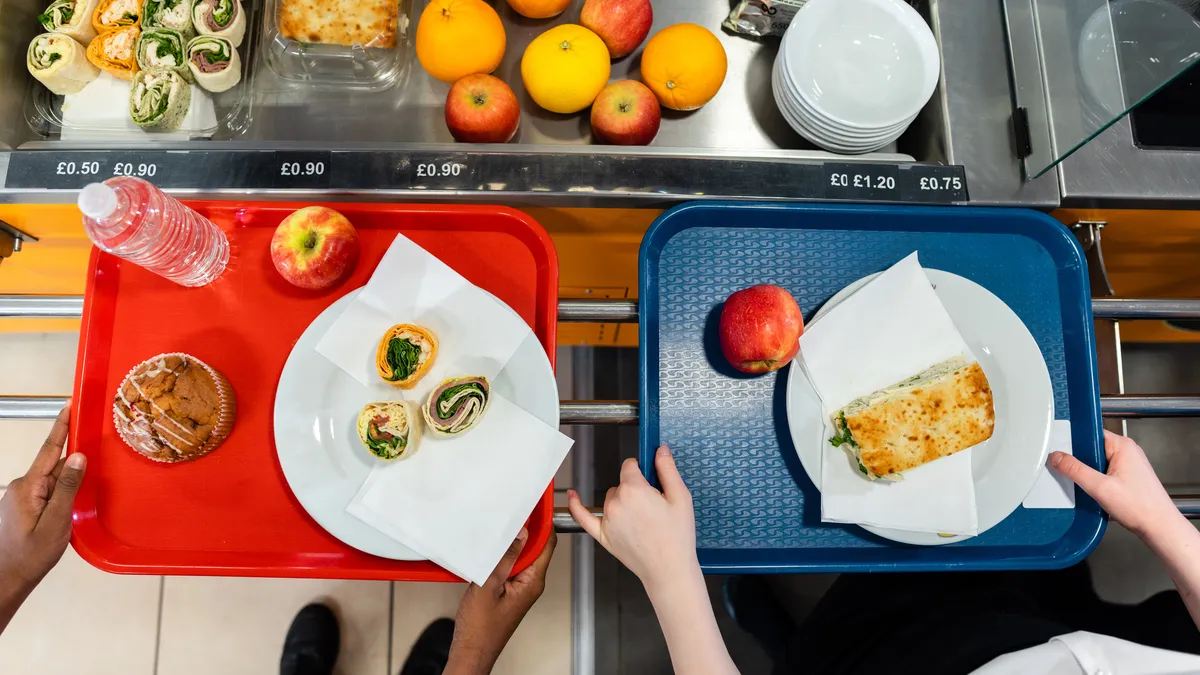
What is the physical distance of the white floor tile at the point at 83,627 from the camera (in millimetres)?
2023

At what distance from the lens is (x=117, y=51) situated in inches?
49.9

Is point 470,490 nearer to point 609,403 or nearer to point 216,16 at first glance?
point 609,403

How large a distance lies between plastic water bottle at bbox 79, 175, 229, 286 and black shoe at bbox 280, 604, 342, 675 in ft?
4.09

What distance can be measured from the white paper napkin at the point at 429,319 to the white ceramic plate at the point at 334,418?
0.03m

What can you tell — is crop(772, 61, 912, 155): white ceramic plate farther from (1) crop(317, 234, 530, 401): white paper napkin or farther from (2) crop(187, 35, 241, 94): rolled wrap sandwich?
(2) crop(187, 35, 241, 94): rolled wrap sandwich

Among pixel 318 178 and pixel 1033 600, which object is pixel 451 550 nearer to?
pixel 318 178

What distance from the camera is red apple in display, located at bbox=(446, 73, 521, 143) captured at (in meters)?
1.22

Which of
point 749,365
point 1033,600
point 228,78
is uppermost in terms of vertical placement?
point 228,78

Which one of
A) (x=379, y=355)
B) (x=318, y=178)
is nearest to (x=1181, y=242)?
(x=379, y=355)

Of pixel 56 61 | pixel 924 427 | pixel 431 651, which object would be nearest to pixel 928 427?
pixel 924 427

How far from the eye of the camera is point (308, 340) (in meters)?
1.14

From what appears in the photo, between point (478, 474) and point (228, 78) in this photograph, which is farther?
point (228, 78)

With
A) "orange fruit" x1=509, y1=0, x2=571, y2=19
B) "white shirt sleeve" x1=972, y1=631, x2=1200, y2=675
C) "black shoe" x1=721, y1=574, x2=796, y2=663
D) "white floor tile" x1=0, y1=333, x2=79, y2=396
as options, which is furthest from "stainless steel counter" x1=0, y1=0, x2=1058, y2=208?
"black shoe" x1=721, y1=574, x2=796, y2=663

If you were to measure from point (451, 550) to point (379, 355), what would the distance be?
34cm
